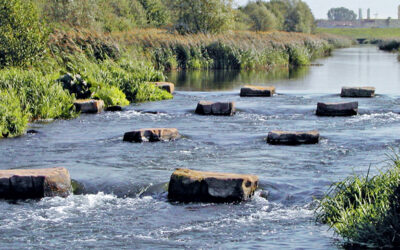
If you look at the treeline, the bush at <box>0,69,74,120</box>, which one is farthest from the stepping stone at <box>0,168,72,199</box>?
the treeline

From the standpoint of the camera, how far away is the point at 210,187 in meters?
8.08

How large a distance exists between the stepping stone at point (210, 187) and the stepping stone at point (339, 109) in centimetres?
737

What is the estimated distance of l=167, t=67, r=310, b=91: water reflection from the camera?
23.2 m

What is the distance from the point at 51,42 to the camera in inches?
858

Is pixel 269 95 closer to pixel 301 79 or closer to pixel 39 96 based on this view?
pixel 39 96

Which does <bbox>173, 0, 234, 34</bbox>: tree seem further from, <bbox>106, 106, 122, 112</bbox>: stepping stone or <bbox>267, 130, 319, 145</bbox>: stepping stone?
<bbox>267, 130, 319, 145</bbox>: stepping stone

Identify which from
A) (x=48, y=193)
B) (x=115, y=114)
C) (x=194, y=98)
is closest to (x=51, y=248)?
(x=48, y=193)

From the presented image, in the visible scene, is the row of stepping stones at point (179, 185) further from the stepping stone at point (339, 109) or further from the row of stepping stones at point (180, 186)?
the stepping stone at point (339, 109)

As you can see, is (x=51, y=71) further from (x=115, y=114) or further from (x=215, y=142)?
(x=215, y=142)

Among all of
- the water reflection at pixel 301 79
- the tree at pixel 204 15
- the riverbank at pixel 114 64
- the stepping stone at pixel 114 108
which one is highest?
the tree at pixel 204 15

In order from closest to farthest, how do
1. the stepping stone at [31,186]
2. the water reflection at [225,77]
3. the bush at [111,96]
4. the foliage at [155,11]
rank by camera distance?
the stepping stone at [31,186] → the bush at [111,96] → the water reflection at [225,77] → the foliage at [155,11]

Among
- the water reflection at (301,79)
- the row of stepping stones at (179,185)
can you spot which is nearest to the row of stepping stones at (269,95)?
the water reflection at (301,79)

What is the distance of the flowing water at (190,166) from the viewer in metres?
6.79

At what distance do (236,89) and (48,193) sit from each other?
14.0 meters
